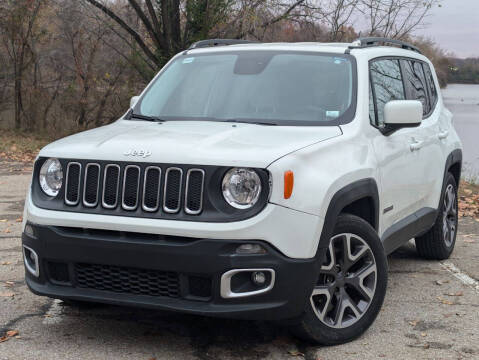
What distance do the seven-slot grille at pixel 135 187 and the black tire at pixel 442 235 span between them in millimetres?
3326

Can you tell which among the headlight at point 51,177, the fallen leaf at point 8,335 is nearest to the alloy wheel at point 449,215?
the headlight at point 51,177

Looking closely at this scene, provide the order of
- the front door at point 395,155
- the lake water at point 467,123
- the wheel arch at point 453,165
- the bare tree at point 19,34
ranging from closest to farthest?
the front door at point 395,155 → the wheel arch at point 453,165 → the lake water at point 467,123 → the bare tree at point 19,34

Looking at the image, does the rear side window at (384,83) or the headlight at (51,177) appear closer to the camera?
the headlight at (51,177)

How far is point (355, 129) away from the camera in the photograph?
4957 mm

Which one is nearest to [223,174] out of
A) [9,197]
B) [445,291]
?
[445,291]

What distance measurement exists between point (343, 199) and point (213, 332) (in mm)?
1167

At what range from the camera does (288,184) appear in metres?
4.03

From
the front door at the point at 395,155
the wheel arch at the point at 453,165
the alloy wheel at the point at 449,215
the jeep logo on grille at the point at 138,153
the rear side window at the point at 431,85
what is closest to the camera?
the jeep logo on grille at the point at 138,153

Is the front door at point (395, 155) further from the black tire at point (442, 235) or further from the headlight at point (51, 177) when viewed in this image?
the headlight at point (51, 177)

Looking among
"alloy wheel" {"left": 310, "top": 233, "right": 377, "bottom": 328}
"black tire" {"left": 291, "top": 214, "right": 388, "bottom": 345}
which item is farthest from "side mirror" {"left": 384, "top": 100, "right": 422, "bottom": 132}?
"alloy wheel" {"left": 310, "top": 233, "right": 377, "bottom": 328}

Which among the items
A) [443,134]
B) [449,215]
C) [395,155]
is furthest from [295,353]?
[449,215]

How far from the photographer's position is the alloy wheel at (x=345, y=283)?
4.48 meters

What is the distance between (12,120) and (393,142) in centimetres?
2178

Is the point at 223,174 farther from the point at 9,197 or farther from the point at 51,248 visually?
the point at 9,197
